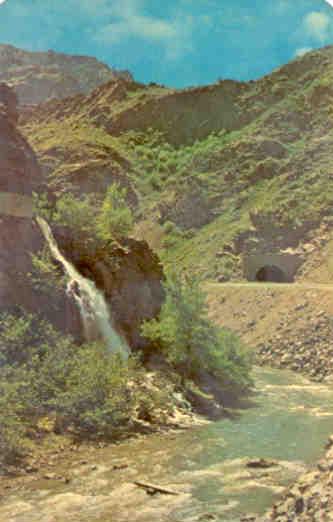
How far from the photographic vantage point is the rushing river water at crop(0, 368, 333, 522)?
53.8 feet

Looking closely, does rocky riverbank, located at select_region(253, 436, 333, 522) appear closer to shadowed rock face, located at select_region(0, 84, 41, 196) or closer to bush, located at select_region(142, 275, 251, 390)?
bush, located at select_region(142, 275, 251, 390)

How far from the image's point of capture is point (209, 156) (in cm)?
9719

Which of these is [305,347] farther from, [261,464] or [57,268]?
[261,464]

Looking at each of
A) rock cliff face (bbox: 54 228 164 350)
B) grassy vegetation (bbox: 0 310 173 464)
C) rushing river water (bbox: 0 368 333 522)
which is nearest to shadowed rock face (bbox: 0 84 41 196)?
rock cliff face (bbox: 54 228 164 350)

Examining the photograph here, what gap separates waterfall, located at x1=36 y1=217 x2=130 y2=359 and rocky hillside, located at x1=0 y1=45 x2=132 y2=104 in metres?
136

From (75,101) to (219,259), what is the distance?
64.5m

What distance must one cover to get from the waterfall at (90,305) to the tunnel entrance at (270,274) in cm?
3655

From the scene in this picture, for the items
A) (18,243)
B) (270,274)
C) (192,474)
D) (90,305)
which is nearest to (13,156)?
(18,243)

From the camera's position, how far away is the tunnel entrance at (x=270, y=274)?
Answer: 6700 cm

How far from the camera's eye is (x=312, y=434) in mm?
24750

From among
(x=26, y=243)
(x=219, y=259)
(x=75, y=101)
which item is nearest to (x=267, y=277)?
(x=219, y=259)

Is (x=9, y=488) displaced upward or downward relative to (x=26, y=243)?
downward

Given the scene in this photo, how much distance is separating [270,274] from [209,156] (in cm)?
3337

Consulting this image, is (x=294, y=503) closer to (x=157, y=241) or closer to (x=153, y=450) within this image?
(x=153, y=450)
